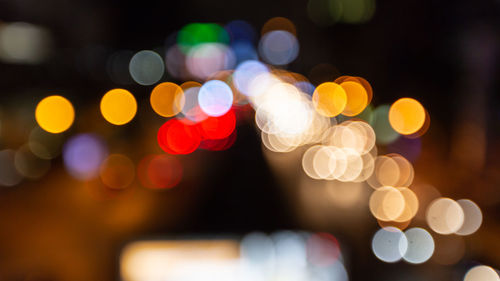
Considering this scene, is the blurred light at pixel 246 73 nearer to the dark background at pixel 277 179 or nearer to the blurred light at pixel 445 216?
the dark background at pixel 277 179

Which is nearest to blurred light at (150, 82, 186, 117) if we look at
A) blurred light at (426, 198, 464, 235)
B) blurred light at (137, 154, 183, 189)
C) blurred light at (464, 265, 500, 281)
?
blurred light at (137, 154, 183, 189)

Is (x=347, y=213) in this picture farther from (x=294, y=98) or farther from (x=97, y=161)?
(x=294, y=98)

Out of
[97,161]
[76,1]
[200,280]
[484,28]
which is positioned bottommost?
[97,161]

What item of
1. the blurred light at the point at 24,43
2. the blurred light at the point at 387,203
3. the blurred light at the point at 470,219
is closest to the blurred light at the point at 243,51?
the blurred light at the point at 24,43

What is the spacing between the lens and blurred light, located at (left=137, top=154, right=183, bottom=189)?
501 centimetres

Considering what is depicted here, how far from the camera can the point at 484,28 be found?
2457 mm

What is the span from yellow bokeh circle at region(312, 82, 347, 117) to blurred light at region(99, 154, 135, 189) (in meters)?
2.10

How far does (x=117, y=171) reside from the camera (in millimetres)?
5570

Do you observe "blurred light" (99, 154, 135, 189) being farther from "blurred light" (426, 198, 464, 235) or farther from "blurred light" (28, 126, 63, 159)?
"blurred light" (426, 198, 464, 235)

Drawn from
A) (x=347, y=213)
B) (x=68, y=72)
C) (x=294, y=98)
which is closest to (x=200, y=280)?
(x=347, y=213)

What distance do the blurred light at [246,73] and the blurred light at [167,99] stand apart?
7.25 feet

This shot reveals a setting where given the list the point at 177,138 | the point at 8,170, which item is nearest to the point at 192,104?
the point at 177,138

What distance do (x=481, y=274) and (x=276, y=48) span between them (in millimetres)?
9307

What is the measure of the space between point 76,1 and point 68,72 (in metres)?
0.68
